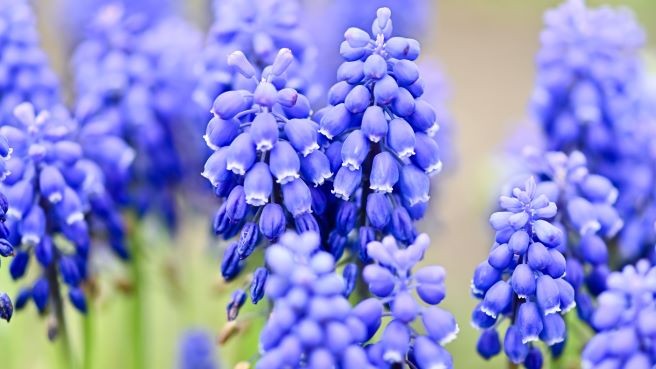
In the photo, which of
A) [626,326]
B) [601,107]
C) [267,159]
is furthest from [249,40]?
[626,326]

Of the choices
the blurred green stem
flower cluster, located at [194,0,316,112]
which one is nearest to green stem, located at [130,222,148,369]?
the blurred green stem

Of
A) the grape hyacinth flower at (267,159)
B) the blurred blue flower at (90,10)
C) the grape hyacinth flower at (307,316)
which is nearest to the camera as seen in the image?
the grape hyacinth flower at (307,316)

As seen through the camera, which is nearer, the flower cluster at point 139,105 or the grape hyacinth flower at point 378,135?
the grape hyacinth flower at point 378,135

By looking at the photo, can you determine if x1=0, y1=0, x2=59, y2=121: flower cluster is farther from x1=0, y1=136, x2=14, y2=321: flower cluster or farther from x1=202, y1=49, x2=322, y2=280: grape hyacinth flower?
x1=202, y1=49, x2=322, y2=280: grape hyacinth flower

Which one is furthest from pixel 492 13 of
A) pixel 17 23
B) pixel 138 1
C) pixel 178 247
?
pixel 17 23

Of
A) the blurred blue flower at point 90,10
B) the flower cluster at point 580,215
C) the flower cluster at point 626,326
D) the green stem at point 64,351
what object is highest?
the blurred blue flower at point 90,10

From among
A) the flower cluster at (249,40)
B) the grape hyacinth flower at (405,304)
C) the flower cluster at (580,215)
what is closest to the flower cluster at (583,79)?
the flower cluster at (580,215)

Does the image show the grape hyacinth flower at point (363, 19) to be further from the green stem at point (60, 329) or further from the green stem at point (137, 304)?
the green stem at point (60, 329)
